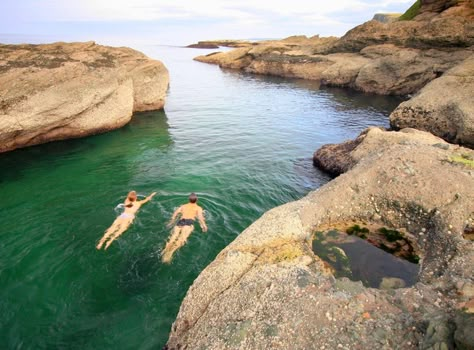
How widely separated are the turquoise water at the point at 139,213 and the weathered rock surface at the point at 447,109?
5.53 metres

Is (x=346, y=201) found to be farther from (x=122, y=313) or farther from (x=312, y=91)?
(x=312, y=91)

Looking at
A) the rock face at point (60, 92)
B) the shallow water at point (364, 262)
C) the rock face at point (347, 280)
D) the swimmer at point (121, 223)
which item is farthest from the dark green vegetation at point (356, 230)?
the rock face at point (60, 92)

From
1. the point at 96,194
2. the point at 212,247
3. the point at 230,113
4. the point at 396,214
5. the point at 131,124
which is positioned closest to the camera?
the point at 396,214

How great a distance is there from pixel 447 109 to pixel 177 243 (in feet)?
73.9

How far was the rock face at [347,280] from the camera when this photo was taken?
6410 millimetres

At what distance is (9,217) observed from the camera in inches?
560

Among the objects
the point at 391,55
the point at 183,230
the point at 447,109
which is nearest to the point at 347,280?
the point at 183,230

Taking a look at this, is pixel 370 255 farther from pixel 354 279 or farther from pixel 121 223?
pixel 121 223

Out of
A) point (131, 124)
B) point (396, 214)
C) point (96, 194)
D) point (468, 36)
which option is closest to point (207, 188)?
point (96, 194)

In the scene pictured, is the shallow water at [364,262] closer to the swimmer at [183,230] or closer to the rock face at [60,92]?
the swimmer at [183,230]

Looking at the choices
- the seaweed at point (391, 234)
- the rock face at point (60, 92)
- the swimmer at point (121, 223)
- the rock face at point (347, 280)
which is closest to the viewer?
the rock face at point (347, 280)

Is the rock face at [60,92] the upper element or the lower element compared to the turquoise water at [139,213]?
upper

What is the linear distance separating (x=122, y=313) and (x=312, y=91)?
4943 cm

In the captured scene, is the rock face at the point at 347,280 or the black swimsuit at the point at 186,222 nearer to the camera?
the rock face at the point at 347,280
